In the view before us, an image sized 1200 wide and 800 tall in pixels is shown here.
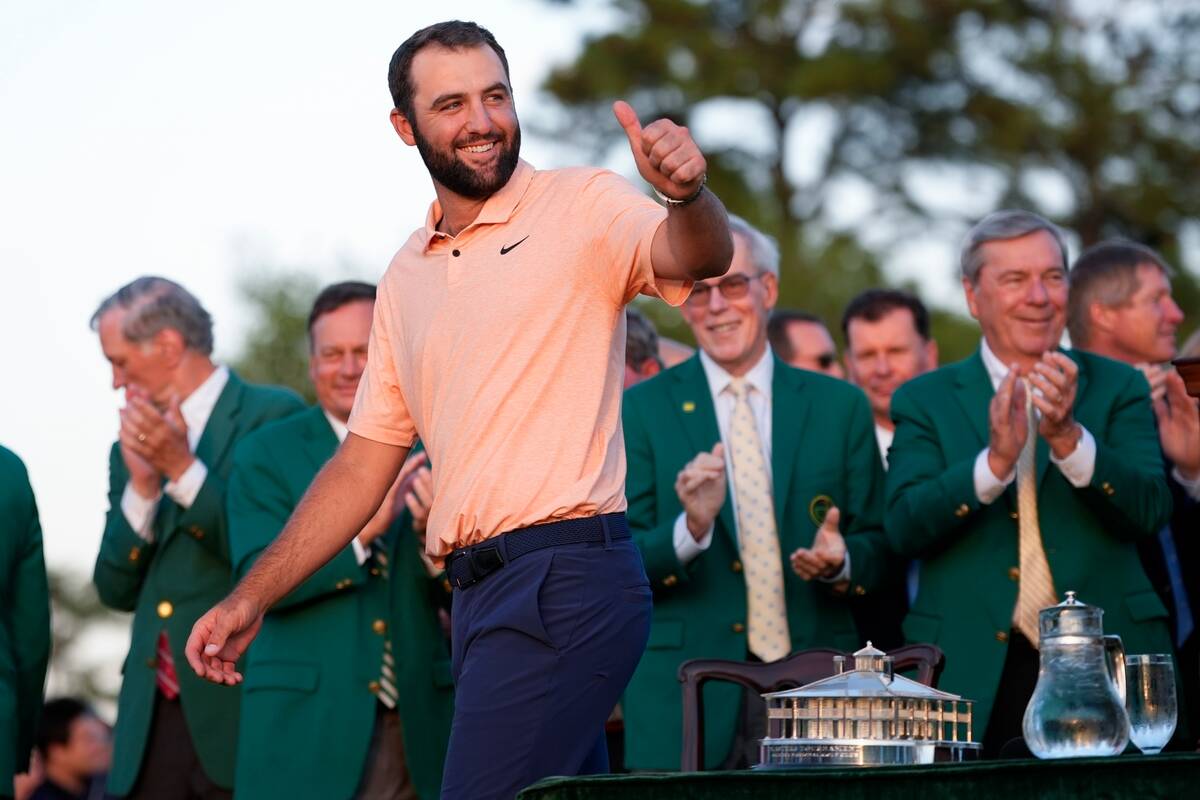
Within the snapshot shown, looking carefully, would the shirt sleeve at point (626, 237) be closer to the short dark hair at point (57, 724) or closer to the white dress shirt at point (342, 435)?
the white dress shirt at point (342, 435)

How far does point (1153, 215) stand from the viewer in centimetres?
1989

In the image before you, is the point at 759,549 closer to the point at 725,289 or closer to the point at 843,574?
the point at 843,574

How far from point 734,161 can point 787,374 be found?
49.6 feet

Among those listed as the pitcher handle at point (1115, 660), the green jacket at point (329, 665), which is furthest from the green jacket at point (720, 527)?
the pitcher handle at point (1115, 660)

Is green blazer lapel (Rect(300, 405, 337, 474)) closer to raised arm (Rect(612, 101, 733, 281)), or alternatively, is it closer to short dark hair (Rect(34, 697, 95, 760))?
raised arm (Rect(612, 101, 733, 281))

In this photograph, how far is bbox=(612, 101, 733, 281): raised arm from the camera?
349cm

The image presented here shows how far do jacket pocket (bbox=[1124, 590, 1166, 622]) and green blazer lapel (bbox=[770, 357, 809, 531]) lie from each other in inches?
40.0

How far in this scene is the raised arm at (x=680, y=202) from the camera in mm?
3488

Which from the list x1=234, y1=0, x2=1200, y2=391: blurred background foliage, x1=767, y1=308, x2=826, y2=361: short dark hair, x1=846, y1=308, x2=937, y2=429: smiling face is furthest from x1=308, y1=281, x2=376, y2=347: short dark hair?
x1=234, y1=0, x2=1200, y2=391: blurred background foliage

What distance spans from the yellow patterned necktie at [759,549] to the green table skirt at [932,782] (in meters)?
2.72

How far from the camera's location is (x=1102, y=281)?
22.4ft

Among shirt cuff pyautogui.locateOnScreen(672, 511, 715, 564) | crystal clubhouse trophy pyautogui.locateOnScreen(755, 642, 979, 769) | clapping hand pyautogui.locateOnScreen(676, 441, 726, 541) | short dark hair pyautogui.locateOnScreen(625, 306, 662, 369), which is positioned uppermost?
short dark hair pyautogui.locateOnScreen(625, 306, 662, 369)

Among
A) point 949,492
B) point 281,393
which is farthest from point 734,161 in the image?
point 949,492

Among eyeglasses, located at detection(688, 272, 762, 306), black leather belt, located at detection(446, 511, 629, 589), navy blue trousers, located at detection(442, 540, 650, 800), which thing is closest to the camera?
navy blue trousers, located at detection(442, 540, 650, 800)
